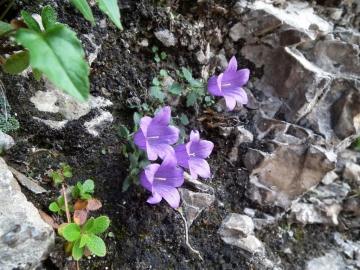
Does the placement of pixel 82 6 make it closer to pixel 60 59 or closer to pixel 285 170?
pixel 60 59

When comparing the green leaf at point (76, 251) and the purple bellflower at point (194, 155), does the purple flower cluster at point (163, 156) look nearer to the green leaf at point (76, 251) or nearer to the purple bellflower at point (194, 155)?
the purple bellflower at point (194, 155)

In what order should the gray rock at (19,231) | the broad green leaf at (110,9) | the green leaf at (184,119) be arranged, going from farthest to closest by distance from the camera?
the green leaf at (184,119), the gray rock at (19,231), the broad green leaf at (110,9)

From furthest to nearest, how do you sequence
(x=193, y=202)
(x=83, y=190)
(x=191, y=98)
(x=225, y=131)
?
(x=225, y=131) < (x=191, y=98) < (x=193, y=202) < (x=83, y=190)

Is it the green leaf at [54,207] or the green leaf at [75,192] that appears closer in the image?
the green leaf at [54,207]

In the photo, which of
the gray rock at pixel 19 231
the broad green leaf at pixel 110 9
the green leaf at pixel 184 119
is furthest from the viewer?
the green leaf at pixel 184 119

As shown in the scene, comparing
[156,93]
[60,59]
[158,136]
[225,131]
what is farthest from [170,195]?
[60,59]

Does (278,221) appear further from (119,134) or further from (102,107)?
(102,107)

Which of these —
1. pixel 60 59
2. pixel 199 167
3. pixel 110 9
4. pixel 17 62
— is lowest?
pixel 199 167

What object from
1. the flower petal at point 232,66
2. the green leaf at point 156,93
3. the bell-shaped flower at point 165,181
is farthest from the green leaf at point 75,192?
the flower petal at point 232,66
